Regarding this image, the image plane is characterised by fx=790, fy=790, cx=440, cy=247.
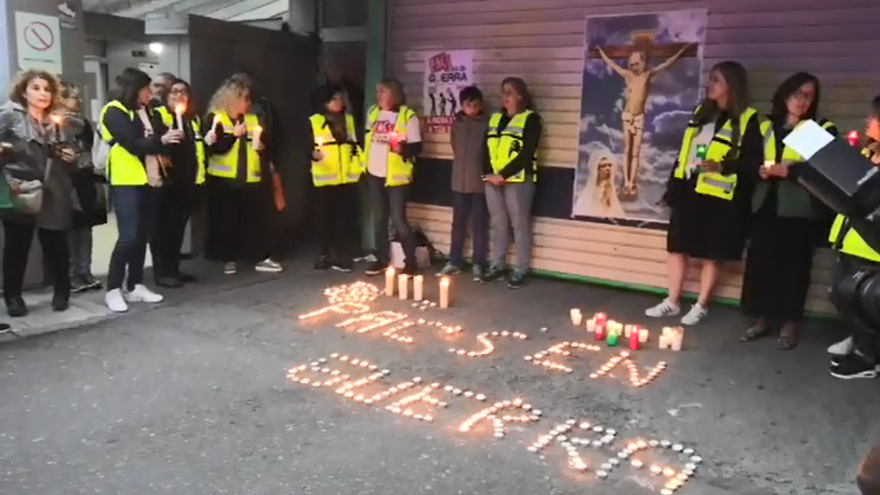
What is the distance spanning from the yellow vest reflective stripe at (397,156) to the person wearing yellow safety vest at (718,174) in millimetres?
2376

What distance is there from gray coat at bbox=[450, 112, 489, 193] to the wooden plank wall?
19.9 inches

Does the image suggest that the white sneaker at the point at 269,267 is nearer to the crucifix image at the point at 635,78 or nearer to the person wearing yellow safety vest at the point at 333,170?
the person wearing yellow safety vest at the point at 333,170

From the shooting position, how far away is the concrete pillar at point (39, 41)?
557cm

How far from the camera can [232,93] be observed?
6.44m

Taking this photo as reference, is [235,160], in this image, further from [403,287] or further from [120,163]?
[403,287]

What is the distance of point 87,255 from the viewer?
6.14 metres

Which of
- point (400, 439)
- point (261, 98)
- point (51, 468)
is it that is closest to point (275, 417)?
point (400, 439)

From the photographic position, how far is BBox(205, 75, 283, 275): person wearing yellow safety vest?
6.48 meters

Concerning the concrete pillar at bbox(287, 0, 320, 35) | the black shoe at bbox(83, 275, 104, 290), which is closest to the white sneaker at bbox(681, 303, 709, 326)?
the black shoe at bbox(83, 275, 104, 290)

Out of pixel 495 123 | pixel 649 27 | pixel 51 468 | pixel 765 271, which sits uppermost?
pixel 649 27

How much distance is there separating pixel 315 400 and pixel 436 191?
12.4 feet

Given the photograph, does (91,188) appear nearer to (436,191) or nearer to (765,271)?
(436,191)

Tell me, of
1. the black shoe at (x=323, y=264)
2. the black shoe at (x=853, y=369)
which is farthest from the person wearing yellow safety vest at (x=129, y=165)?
the black shoe at (x=853, y=369)

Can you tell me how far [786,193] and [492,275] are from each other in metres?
2.61
